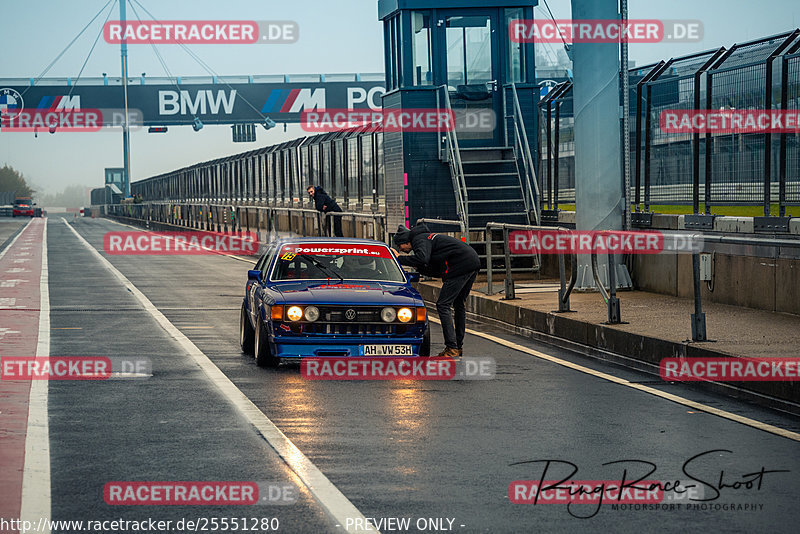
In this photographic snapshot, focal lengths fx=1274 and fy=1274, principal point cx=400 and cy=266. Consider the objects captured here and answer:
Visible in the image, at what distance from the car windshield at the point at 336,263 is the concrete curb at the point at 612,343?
2.30 metres

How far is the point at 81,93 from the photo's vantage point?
9269 cm

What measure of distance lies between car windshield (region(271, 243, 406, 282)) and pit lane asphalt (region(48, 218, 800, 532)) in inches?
44.7

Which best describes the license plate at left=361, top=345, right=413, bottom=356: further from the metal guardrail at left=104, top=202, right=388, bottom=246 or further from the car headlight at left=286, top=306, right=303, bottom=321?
the metal guardrail at left=104, top=202, right=388, bottom=246

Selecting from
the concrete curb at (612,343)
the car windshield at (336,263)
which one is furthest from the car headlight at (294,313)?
the concrete curb at (612,343)

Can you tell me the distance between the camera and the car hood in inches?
475

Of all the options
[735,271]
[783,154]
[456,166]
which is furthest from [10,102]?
[783,154]

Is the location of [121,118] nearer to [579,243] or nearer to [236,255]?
[236,255]

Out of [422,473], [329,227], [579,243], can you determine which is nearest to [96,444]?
[422,473]

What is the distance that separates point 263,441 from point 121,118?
→ 3421 inches
